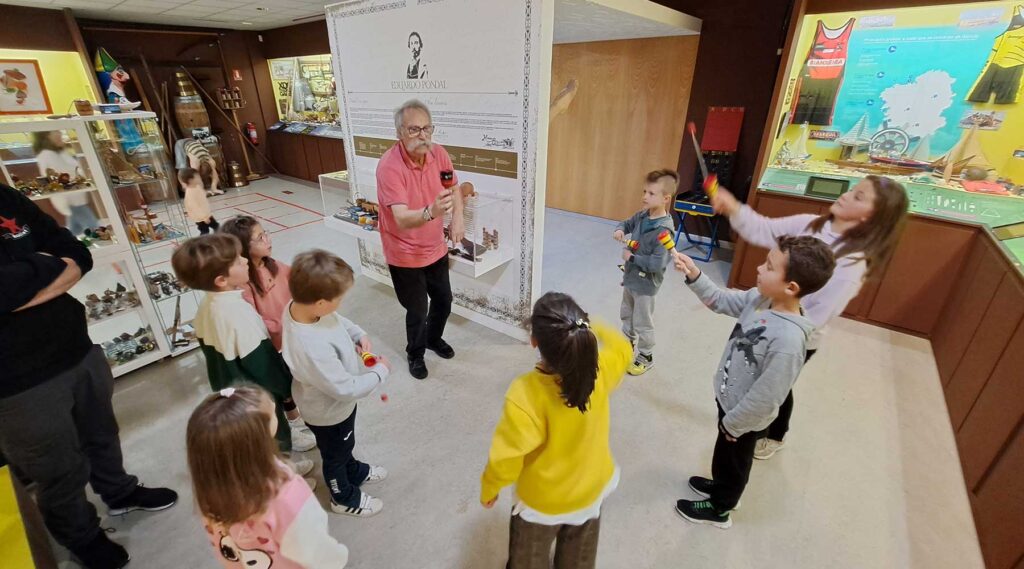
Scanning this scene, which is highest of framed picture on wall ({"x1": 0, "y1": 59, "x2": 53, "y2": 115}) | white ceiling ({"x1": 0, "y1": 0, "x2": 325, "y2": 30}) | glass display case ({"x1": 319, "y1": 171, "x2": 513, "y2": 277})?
white ceiling ({"x1": 0, "y1": 0, "x2": 325, "y2": 30})

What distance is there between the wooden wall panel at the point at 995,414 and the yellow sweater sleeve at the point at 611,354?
1.95 metres

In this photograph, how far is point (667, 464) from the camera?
2156 mm

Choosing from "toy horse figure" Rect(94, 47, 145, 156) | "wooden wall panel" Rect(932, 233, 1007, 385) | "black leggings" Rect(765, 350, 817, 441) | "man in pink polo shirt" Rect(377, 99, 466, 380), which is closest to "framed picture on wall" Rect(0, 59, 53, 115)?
"toy horse figure" Rect(94, 47, 145, 156)

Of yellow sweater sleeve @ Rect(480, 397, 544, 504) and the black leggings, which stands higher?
yellow sweater sleeve @ Rect(480, 397, 544, 504)

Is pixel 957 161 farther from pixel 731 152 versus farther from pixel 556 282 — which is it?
pixel 556 282

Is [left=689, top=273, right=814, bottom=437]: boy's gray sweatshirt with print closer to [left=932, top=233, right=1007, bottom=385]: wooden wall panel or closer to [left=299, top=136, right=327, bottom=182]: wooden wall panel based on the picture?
[left=932, top=233, right=1007, bottom=385]: wooden wall panel

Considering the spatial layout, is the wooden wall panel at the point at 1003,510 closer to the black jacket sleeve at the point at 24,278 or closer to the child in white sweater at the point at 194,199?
the black jacket sleeve at the point at 24,278

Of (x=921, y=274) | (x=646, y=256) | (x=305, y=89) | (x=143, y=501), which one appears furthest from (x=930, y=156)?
(x=305, y=89)

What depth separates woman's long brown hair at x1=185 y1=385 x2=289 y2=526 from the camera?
2.91 ft

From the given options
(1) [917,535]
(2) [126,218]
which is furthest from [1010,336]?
(2) [126,218]

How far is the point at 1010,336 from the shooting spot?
6.92ft

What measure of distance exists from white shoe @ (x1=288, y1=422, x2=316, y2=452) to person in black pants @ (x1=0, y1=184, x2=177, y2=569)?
28.0 inches

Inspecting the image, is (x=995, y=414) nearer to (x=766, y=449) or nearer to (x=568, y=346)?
(x=766, y=449)

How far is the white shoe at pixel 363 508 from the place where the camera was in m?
1.86
